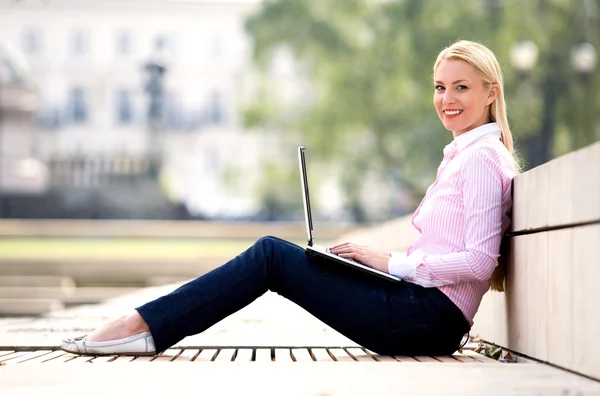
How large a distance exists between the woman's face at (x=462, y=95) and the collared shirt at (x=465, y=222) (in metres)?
0.09

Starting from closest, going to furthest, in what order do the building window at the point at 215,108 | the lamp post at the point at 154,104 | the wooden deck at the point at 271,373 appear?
1. the wooden deck at the point at 271,373
2. the lamp post at the point at 154,104
3. the building window at the point at 215,108

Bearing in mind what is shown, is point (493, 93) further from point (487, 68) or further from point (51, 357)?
point (51, 357)

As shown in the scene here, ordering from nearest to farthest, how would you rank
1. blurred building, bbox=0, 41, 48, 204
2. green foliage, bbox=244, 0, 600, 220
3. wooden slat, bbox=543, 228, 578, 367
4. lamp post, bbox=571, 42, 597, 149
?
1. wooden slat, bbox=543, 228, 578, 367
2. lamp post, bbox=571, 42, 597, 149
3. green foliage, bbox=244, 0, 600, 220
4. blurred building, bbox=0, 41, 48, 204

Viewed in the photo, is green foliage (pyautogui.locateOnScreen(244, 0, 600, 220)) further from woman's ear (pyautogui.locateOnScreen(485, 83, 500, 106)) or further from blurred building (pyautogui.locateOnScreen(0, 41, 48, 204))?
woman's ear (pyautogui.locateOnScreen(485, 83, 500, 106))

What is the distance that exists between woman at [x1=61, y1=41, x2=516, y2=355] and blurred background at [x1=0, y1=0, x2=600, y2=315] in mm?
8789

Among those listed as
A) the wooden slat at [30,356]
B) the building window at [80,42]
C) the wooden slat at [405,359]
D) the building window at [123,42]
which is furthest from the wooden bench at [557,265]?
the building window at [80,42]

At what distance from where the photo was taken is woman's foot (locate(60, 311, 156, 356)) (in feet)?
11.5

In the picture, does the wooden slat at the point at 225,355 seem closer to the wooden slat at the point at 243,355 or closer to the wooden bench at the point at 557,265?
the wooden slat at the point at 243,355

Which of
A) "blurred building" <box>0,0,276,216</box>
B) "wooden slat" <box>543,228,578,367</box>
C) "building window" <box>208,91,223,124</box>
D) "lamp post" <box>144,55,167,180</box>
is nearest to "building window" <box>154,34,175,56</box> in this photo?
"blurred building" <box>0,0,276,216</box>

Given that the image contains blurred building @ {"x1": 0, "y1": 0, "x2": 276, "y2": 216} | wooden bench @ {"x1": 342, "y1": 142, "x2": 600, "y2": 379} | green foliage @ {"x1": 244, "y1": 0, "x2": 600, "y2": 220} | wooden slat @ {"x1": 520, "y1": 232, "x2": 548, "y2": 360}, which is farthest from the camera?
blurred building @ {"x1": 0, "y1": 0, "x2": 276, "y2": 216}

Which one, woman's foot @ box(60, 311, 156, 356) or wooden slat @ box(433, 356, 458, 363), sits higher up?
woman's foot @ box(60, 311, 156, 356)

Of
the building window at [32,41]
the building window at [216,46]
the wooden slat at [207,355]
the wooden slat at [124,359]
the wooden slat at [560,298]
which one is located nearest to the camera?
the wooden slat at [560,298]

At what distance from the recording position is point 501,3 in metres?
25.0

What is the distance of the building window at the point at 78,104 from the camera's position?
155 ft
